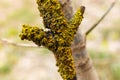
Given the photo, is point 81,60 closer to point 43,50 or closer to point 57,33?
point 57,33

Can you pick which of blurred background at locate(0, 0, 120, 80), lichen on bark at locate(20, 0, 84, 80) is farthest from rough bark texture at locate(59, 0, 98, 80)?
blurred background at locate(0, 0, 120, 80)

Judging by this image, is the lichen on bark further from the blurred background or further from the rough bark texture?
the blurred background

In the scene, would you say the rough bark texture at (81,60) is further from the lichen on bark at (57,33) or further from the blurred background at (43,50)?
the blurred background at (43,50)

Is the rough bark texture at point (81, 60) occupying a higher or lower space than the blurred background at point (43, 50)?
lower

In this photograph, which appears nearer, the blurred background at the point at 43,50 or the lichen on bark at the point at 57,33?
the lichen on bark at the point at 57,33

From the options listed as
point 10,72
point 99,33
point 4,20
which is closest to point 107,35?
point 99,33

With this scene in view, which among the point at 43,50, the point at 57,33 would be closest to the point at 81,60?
the point at 57,33

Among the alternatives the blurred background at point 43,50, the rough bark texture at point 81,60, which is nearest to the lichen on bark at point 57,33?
the rough bark texture at point 81,60
